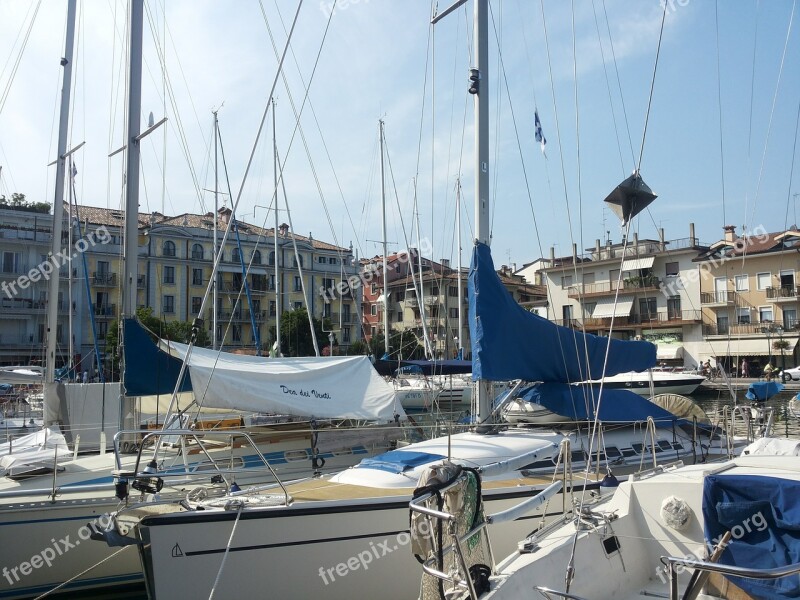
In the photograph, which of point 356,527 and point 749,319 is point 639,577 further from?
point 749,319

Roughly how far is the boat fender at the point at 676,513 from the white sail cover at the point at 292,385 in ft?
16.9

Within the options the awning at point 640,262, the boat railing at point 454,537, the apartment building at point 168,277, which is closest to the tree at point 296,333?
the apartment building at point 168,277

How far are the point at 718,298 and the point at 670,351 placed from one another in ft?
15.5

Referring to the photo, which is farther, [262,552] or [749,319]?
[749,319]

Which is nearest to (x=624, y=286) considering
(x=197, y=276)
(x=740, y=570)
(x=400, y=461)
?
(x=197, y=276)

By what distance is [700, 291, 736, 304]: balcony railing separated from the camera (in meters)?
42.4

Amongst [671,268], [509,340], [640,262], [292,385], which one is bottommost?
[292,385]

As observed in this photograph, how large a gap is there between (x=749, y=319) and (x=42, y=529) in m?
44.6

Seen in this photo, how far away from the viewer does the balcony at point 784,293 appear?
3975 centimetres

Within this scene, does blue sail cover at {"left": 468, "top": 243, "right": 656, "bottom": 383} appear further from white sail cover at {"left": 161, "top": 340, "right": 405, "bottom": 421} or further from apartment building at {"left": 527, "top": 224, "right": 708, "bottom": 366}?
apartment building at {"left": 527, "top": 224, "right": 708, "bottom": 366}

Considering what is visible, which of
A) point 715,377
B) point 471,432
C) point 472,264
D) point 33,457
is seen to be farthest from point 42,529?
point 715,377

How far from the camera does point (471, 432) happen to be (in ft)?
28.4

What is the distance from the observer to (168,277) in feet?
167

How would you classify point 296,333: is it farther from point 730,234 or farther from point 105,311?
point 730,234
